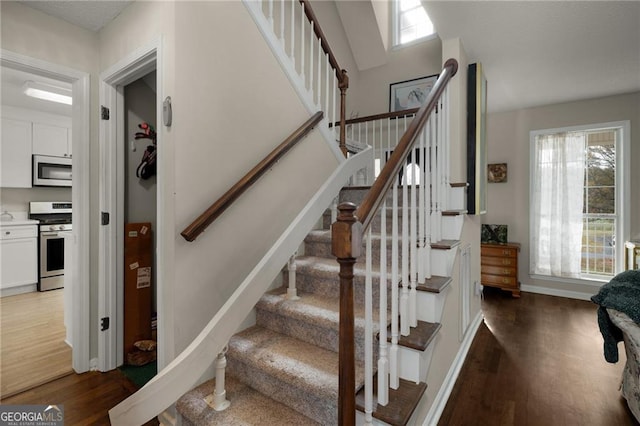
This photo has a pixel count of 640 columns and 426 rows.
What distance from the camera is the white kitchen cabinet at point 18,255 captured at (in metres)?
3.98


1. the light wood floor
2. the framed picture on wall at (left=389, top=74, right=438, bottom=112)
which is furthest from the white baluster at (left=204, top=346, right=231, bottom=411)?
the framed picture on wall at (left=389, top=74, right=438, bottom=112)

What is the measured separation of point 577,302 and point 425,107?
392 centimetres

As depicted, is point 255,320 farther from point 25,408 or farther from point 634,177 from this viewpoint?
point 634,177

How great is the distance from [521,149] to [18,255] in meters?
7.13

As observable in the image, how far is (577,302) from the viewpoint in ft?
12.8

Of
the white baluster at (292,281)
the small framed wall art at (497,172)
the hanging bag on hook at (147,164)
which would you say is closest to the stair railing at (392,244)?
the white baluster at (292,281)

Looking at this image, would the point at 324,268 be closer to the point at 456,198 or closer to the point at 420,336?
the point at 420,336

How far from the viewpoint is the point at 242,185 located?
5.86 ft

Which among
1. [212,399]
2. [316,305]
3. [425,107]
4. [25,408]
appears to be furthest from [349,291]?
[25,408]

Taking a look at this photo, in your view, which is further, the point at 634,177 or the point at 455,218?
the point at 634,177

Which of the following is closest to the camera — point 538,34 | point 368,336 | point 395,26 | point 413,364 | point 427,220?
point 368,336

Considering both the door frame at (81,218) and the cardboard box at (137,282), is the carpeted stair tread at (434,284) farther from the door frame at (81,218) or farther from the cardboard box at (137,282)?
the door frame at (81,218)

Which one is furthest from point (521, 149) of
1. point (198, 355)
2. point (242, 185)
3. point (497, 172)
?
point (198, 355)

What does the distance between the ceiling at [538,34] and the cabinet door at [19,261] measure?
3.58m
